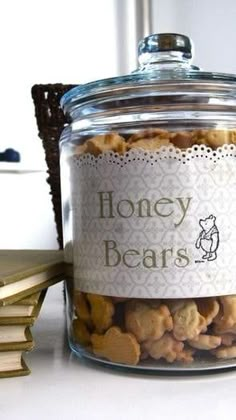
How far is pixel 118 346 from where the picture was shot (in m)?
0.34

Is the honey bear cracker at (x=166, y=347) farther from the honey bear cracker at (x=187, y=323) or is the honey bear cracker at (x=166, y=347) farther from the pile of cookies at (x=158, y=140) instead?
the pile of cookies at (x=158, y=140)

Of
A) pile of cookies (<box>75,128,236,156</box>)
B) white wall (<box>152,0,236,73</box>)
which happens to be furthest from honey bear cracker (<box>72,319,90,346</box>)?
white wall (<box>152,0,236,73</box>)

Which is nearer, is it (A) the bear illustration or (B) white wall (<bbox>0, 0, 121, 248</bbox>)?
(A) the bear illustration

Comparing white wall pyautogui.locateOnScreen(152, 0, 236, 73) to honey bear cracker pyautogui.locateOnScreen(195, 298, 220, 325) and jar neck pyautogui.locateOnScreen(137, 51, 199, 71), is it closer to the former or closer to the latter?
jar neck pyautogui.locateOnScreen(137, 51, 199, 71)

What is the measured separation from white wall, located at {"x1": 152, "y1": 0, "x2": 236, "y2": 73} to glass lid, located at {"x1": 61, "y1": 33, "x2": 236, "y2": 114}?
34.8 inches

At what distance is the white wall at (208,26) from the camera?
1.29 metres

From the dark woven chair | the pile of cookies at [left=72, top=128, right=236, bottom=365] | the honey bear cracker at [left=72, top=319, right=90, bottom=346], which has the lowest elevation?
the honey bear cracker at [left=72, top=319, right=90, bottom=346]

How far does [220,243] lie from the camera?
1.11ft

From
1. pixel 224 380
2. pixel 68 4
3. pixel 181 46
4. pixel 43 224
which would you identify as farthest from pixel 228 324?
pixel 68 4

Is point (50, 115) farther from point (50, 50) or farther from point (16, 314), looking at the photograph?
point (50, 50)

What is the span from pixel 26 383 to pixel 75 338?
0.20 feet

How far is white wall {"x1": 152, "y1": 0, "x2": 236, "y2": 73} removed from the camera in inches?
50.7

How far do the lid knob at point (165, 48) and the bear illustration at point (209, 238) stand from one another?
13 centimetres

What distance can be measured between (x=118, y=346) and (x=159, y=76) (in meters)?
0.16
